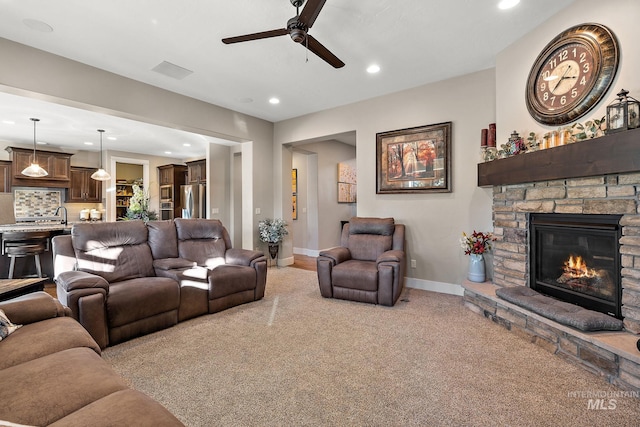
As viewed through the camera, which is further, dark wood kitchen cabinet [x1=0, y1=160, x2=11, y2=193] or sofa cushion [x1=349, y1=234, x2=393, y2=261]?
dark wood kitchen cabinet [x1=0, y1=160, x2=11, y2=193]

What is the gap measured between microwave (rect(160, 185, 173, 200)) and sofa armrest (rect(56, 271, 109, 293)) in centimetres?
596

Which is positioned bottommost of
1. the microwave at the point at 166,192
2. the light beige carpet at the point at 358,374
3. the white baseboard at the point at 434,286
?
the light beige carpet at the point at 358,374

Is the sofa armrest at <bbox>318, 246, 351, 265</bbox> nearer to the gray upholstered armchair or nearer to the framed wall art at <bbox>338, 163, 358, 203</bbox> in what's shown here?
the gray upholstered armchair

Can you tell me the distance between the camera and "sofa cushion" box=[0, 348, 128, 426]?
1045 mm

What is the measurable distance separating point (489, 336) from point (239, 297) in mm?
2651

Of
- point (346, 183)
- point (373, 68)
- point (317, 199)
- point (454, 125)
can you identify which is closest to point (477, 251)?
point (454, 125)

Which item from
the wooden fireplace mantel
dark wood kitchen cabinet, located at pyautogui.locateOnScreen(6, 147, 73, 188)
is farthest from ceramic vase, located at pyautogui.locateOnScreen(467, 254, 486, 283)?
dark wood kitchen cabinet, located at pyautogui.locateOnScreen(6, 147, 73, 188)

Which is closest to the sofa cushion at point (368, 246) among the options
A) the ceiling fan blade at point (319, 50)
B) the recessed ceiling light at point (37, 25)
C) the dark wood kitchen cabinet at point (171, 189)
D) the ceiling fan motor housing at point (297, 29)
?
the ceiling fan blade at point (319, 50)

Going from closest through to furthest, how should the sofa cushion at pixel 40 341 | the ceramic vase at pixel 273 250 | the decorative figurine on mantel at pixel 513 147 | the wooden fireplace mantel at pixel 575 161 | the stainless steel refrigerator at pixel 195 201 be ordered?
1. the sofa cushion at pixel 40 341
2. the wooden fireplace mantel at pixel 575 161
3. the decorative figurine on mantel at pixel 513 147
4. the ceramic vase at pixel 273 250
5. the stainless steel refrigerator at pixel 195 201

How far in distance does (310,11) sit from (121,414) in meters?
2.46

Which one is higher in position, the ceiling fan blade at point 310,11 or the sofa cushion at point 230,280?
the ceiling fan blade at point 310,11

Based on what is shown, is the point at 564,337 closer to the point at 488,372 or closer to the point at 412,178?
the point at 488,372

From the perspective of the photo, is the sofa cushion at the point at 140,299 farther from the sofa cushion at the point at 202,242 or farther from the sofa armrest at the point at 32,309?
the sofa cushion at the point at 202,242

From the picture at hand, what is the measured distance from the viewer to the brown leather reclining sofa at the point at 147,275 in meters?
2.51
